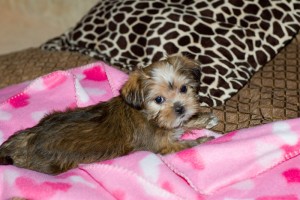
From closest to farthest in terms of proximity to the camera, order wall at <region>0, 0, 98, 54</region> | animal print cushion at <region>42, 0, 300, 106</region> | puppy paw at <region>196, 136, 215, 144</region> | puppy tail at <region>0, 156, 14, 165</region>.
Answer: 1. puppy tail at <region>0, 156, 14, 165</region>
2. puppy paw at <region>196, 136, 215, 144</region>
3. animal print cushion at <region>42, 0, 300, 106</region>
4. wall at <region>0, 0, 98, 54</region>

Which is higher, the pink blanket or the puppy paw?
the pink blanket

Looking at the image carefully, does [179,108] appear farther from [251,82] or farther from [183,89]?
[251,82]

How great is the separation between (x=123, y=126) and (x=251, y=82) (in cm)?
106

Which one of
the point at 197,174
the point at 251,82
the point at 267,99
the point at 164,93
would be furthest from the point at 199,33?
the point at 197,174

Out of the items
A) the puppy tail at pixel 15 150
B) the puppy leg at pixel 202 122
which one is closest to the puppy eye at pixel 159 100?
the puppy leg at pixel 202 122

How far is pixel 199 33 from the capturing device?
3584 millimetres

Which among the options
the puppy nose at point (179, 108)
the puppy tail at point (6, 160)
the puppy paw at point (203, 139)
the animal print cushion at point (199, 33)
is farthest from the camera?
the animal print cushion at point (199, 33)

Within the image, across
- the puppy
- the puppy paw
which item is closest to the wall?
the puppy

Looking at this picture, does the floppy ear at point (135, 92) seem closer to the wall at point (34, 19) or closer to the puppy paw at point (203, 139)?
the puppy paw at point (203, 139)

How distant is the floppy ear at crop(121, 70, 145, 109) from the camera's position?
2809 millimetres

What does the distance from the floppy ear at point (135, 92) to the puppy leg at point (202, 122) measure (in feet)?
1.08

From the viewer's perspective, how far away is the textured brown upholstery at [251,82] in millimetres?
3012

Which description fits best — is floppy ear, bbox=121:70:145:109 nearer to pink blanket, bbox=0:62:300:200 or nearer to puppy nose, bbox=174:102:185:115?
puppy nose, bbox=174:102:185:115

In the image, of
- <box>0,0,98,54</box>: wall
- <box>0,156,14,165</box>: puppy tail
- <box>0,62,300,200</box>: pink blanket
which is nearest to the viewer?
<box>0,62,300,200</box>: pink blanket
